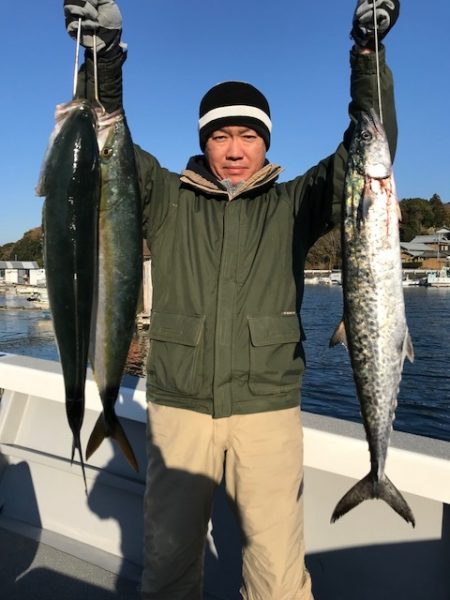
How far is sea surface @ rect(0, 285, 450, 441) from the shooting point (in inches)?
655

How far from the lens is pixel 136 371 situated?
25.2 meters

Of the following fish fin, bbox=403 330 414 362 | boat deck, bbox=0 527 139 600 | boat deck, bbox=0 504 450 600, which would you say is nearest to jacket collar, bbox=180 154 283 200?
fish fin, bbox=403 330 414 362

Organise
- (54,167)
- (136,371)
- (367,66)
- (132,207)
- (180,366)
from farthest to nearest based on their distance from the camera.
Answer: (136,371) < (180,366) < (367,66) < (132,207) < (54,167)

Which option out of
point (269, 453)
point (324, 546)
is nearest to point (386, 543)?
point (324, 546)

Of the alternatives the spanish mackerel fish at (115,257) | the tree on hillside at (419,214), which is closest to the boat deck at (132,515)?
the spanish mackerel fish at (115,257)

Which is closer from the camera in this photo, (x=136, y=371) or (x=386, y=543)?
(x=386, y=543)

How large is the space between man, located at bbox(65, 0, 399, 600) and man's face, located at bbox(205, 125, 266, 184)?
14 centimetres

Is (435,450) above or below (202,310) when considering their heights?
below

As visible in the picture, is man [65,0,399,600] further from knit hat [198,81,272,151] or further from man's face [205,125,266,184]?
knit hat [198,81,272,151]

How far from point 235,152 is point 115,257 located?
1292 millimetres

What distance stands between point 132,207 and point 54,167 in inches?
13.9

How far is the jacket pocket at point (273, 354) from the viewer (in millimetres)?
2752

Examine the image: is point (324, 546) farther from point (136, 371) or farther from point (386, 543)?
point (136, 371)

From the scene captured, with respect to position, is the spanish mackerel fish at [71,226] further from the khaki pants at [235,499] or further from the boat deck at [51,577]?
the boat deck at [51,577]
